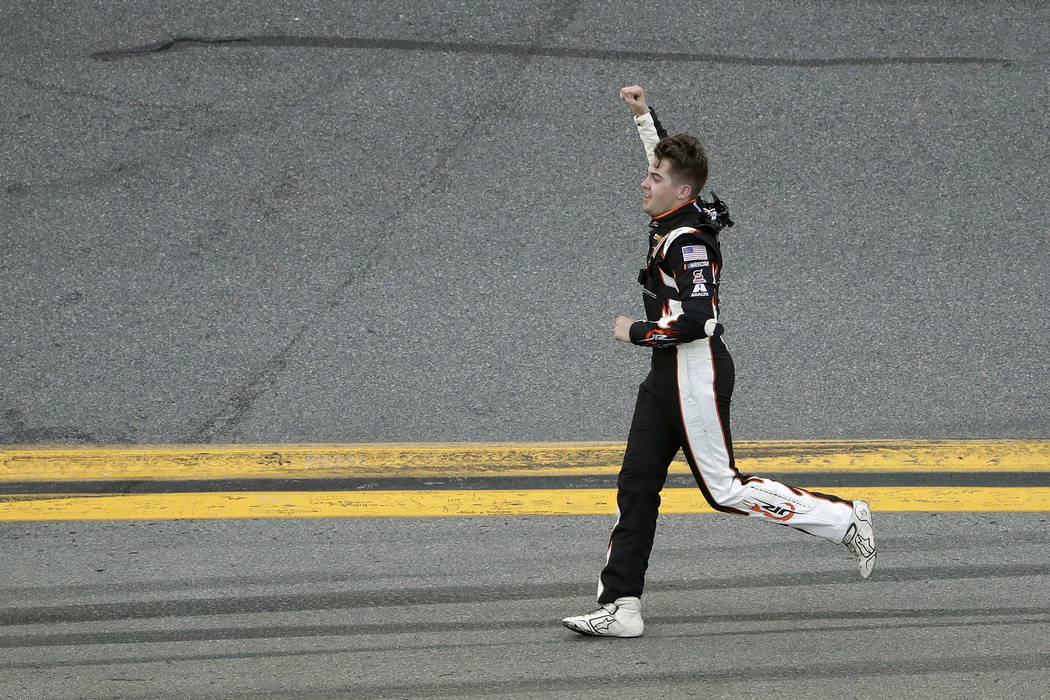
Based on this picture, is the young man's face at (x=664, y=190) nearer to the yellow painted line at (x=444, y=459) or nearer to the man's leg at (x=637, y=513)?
the man's leg at (x=637, y=513)

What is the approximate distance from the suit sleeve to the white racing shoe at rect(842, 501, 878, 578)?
84cm

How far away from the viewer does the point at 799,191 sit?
25.5ft

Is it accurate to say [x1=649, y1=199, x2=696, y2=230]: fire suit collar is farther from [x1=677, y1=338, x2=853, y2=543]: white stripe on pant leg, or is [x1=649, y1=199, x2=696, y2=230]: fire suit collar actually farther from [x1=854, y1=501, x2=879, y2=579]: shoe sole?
[x1=854, y1=501, x2=879, y2=579]: shoe sole

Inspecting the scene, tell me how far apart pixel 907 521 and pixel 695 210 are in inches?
79.9

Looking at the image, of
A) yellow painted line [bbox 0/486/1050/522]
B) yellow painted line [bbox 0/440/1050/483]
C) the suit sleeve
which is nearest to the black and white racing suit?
the suit sleeve

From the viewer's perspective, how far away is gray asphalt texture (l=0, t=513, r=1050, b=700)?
3.79 metres

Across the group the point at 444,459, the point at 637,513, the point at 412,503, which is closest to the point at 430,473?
the point at 444,459

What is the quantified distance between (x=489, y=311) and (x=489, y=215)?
2.66 feet

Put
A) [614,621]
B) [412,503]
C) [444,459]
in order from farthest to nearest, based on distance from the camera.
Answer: [444,459] < [412,503] < [614,621]

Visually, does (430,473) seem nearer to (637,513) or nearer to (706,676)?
(637,513)

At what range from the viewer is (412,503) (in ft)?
17.7

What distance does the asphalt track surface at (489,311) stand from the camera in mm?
4102

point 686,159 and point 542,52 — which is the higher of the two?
point 542,52

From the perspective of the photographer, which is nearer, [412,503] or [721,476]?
[721,476]
